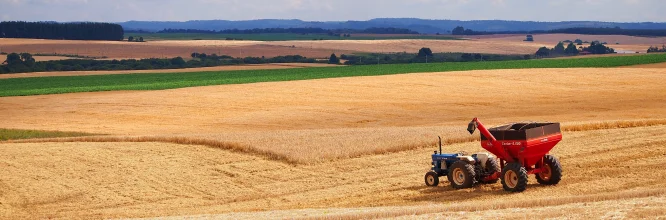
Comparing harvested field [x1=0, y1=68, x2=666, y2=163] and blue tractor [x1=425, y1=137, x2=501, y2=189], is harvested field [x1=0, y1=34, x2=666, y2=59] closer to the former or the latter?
harvested field [x1=0, y1=68, x2=666, y2=163]

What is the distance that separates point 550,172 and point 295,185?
6.23 m

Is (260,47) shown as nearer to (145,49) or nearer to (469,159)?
(145,49)

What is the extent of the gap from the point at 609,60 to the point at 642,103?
36322 millimetres

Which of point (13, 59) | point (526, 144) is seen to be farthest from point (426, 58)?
point (526, 144)

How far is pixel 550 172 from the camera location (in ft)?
68.8

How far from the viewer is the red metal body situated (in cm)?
2047

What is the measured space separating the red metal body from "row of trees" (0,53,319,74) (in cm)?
7598

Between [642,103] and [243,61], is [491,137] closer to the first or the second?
[642,103]

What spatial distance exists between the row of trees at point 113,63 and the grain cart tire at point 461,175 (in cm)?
7510

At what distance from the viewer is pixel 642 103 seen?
4903 cm

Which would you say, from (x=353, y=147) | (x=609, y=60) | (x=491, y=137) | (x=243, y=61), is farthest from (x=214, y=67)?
(x=491, y=137)

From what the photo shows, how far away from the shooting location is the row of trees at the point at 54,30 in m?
147

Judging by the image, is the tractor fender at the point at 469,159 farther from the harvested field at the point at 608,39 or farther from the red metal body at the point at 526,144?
the harvested field at the point at 608,39

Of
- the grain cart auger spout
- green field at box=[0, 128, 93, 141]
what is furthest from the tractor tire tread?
green field at box=[0, 128, 93, 141]
